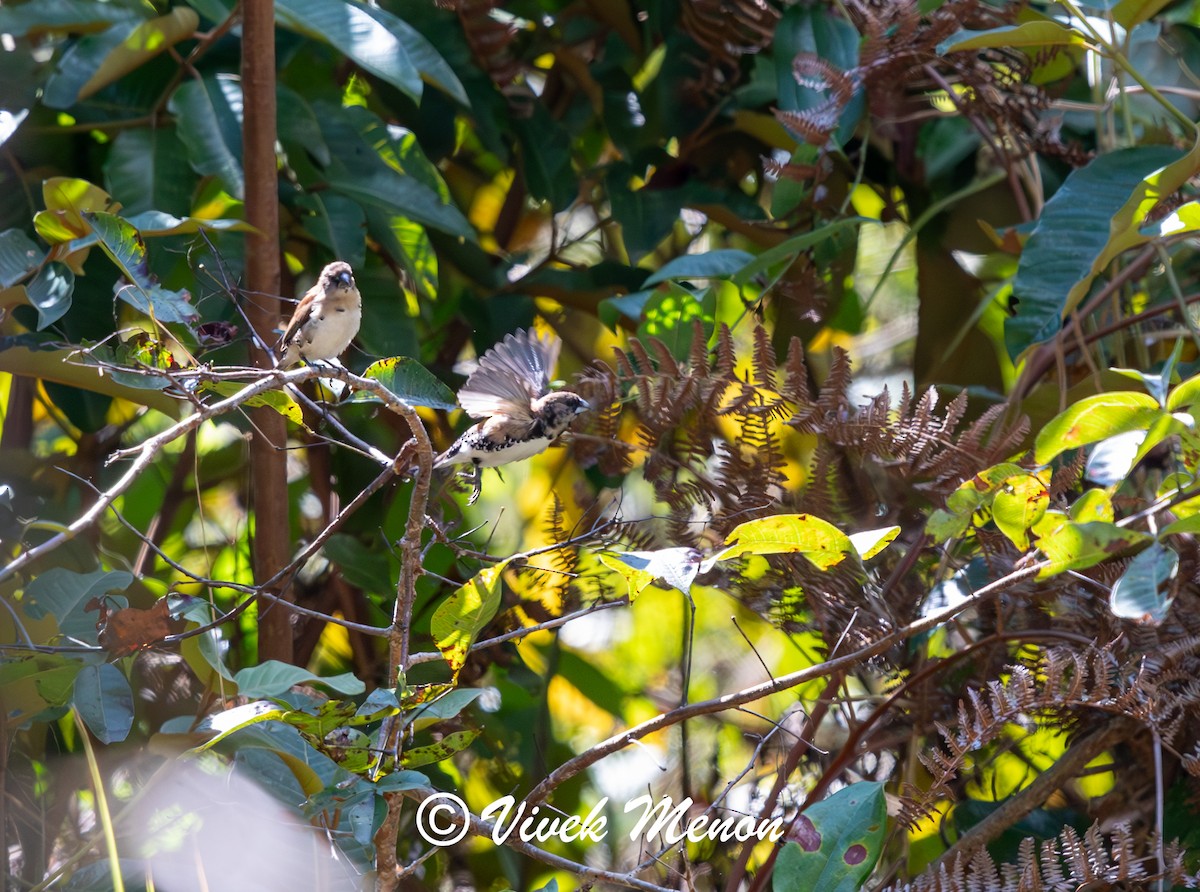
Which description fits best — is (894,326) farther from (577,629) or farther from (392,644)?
(392,644)

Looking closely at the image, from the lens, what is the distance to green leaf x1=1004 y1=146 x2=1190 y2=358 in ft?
4.83

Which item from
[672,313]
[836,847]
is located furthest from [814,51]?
[836,847]

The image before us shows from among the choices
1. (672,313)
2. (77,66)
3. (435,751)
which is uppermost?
(77,66)

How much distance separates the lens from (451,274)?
2129mm

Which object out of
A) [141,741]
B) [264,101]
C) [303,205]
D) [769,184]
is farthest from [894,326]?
[141,741]

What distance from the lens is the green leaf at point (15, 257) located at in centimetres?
141

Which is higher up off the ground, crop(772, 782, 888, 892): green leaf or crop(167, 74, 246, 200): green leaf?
crop(167, 74, 246, 200): green leaf

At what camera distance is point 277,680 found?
1.17 meters

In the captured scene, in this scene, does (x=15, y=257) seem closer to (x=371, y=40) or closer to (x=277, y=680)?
(x=371, y=40)

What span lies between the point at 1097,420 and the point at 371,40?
107 centimetres

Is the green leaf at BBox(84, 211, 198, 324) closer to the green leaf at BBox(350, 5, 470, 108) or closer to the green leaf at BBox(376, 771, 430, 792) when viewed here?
the green leaf at BBox(376, 771, 430, 792)

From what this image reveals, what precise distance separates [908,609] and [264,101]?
107 cm

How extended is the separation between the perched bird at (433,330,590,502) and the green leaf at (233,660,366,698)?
0.24m

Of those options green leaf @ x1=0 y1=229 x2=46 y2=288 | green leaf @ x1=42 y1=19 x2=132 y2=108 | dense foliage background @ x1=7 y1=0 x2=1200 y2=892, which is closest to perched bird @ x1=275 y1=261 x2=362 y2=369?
dense foliage background @ x1=7 y1=0 x2=1200 y2=892
